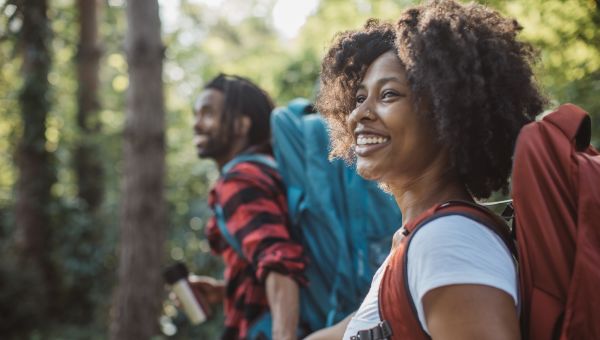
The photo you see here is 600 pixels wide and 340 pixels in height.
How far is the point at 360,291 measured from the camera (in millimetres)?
2793

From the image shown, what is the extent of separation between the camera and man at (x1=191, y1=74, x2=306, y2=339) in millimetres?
2842

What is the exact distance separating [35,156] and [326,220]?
966 cm

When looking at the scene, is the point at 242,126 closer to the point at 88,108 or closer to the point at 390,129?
the point at 390,129

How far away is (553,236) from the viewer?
1257 millimetres

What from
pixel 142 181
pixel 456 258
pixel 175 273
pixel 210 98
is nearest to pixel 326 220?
pixel 175 273

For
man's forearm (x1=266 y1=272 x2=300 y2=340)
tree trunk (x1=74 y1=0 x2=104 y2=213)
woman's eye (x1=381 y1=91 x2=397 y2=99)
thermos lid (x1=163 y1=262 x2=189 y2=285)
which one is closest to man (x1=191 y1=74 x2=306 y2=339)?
man's forearm (x1=266 y1=272 x2=300 y2=340)

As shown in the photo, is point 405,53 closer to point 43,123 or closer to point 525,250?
point 525,250

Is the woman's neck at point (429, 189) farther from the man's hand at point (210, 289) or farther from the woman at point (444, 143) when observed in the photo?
the man's hand at point (210, 289)

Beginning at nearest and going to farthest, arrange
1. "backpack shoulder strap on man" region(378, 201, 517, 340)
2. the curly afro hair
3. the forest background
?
"backpack shoulder strap on man" region(378, 201, 517, 340)
the curly afro hair
the forest background

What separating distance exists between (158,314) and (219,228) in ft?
11.5

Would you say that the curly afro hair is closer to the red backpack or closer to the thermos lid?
the red backpack

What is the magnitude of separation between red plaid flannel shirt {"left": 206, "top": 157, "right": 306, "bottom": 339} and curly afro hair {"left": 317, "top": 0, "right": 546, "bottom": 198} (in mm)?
1323

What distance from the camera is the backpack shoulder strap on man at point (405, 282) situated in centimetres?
136

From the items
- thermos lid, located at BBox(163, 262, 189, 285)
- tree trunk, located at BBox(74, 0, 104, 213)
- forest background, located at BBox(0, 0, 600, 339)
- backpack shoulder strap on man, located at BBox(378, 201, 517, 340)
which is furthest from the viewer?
tree trunk, located at BBox(74, 0, 104, 213)
